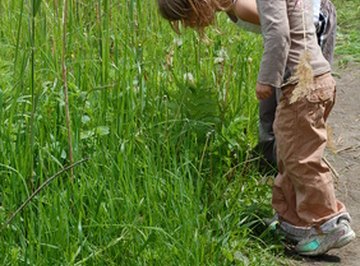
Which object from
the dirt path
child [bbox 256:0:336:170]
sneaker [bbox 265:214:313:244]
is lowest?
the dirt path

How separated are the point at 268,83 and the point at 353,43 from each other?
2855 mm

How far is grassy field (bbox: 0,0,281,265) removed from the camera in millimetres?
3176

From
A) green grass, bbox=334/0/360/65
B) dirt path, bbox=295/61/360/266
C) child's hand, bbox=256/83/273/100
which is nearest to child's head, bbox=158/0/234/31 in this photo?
child's hand, bbox=256/83/273/100

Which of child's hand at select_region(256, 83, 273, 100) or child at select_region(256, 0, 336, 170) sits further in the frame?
child at select_region(256, 0, 336, 170)

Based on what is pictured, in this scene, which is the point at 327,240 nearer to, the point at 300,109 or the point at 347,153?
the point at 300,109

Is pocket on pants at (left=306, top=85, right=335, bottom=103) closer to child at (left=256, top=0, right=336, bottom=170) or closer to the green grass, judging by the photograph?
child at (left=256, top=0, right=336, bottom=170)

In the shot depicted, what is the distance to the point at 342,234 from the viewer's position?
11.8 ft

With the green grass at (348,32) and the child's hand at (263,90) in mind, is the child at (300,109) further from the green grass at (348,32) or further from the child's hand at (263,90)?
the green grass at (348,32)

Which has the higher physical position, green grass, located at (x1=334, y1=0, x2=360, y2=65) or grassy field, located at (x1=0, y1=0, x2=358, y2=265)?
grassy field, located at (x1=0, y1=0, x2=358, y2=265)

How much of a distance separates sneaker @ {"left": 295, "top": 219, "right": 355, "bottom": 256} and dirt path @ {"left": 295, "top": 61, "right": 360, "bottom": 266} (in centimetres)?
4

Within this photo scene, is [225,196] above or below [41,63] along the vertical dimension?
below

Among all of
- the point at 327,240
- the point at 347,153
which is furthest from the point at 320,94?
the point at 347,153

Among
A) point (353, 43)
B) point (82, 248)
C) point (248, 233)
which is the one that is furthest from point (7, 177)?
point (353, 43)

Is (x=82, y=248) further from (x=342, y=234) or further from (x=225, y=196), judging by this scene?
(x=342, y=234)
